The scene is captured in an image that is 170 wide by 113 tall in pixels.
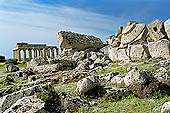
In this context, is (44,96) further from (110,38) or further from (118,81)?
(110,38)

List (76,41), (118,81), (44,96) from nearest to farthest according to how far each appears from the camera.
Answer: (44,96) < (118,81) < (76,41)

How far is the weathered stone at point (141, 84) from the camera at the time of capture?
35.3 ft

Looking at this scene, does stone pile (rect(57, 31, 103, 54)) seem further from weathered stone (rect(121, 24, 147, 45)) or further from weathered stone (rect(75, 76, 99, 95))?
weathered stone (rect(75, 76, 99, 95))

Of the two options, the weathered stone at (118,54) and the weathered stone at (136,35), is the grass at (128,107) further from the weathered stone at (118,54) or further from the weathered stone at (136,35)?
the weathered stone at (136,35)

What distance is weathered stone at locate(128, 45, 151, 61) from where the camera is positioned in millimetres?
22188

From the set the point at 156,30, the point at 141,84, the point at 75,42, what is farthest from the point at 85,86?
the point at 75,42

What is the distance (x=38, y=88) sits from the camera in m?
9.25

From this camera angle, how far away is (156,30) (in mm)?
24453

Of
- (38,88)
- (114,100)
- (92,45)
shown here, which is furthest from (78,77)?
(92,45)

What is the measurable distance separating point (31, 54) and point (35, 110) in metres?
58.4

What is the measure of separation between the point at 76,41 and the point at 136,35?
791cm

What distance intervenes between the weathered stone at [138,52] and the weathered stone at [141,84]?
11240mm

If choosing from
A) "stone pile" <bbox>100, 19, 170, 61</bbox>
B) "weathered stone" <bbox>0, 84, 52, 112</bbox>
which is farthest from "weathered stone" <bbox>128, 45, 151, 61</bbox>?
"weathered stone" <bbox>0, 84, 52, 112</bbox>

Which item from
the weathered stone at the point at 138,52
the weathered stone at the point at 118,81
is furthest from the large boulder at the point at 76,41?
the weathered stone at the point at 118,81
